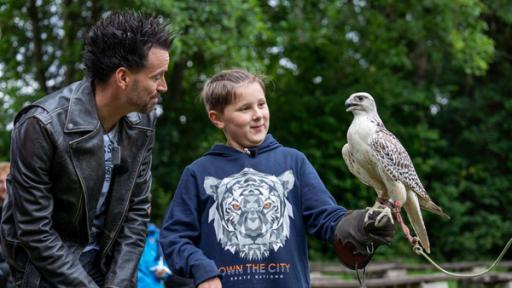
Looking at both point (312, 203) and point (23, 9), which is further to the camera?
point (23, 9)

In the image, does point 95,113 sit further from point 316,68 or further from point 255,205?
point 316,68

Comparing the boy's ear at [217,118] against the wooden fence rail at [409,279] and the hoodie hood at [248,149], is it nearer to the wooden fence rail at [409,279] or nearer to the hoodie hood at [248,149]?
the hoodie hood at [248,149]

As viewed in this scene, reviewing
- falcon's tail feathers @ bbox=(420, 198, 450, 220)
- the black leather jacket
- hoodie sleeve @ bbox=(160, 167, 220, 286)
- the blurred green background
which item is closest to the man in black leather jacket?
the black leather jacket

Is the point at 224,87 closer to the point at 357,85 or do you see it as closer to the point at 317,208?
the point at 317,208

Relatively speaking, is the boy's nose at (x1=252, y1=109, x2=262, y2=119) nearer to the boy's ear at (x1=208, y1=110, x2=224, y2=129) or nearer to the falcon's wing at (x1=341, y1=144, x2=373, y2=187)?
the boy's ear at (x1=208, y1=110, x2=224, y2=129)

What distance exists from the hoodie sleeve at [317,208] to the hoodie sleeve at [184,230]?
0.40 metres

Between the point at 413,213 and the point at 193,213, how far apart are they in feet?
3.13

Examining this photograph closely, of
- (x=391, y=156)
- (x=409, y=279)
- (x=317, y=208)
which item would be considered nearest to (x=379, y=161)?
(x=391, y=156)

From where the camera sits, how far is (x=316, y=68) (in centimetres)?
1557

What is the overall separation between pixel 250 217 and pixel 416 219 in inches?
30.6

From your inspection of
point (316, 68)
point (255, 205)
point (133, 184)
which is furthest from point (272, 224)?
point (316, 68)

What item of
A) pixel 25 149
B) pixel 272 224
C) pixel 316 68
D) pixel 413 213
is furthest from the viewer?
pixel 316 68

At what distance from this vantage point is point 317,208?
3043 mm

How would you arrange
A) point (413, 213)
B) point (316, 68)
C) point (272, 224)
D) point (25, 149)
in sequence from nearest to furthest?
1. point (25, 149)
2. point (272, 224)
3. point (413, 213)
4. point (316, 68)
